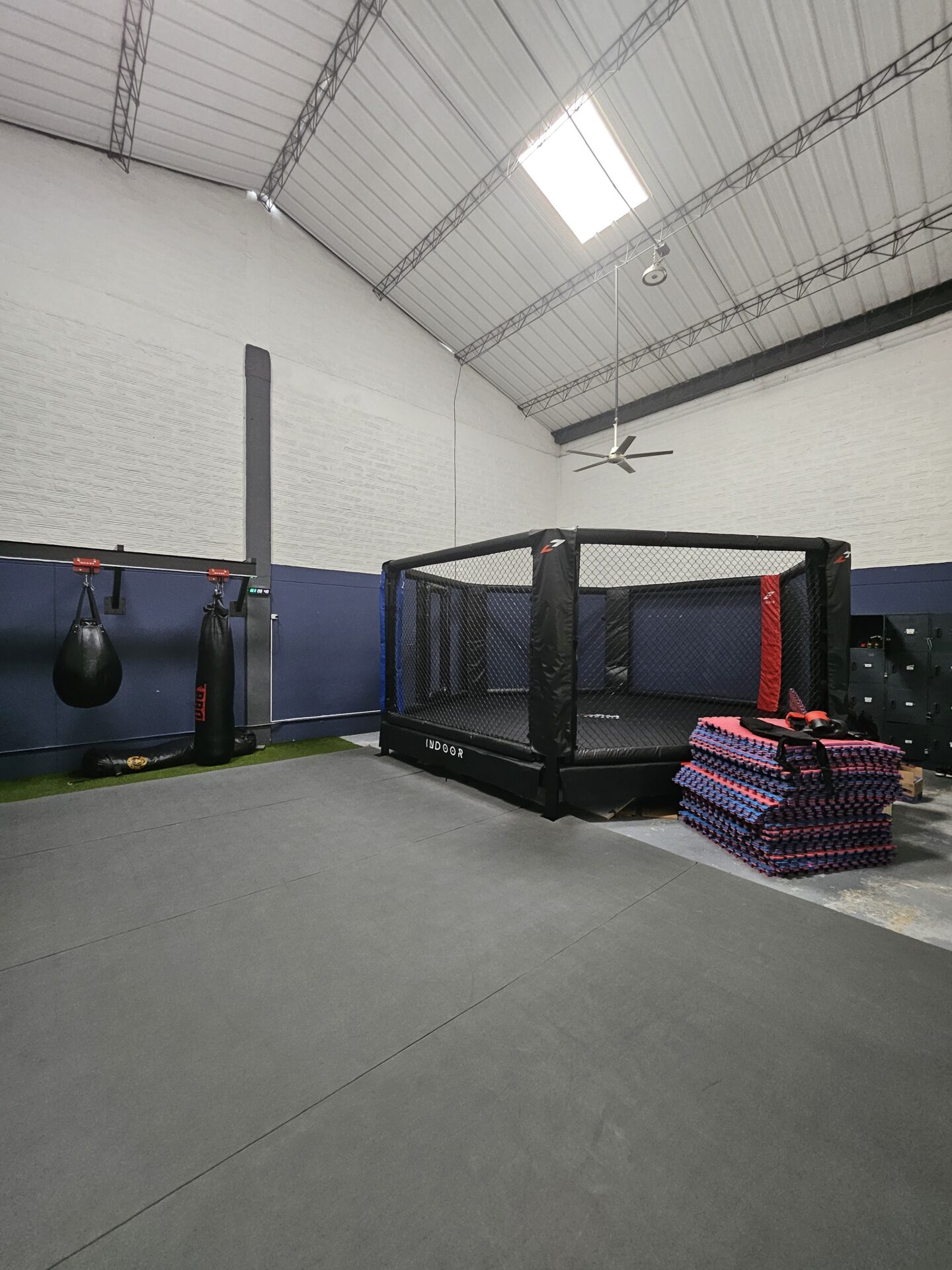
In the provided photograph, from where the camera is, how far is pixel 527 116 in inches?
180

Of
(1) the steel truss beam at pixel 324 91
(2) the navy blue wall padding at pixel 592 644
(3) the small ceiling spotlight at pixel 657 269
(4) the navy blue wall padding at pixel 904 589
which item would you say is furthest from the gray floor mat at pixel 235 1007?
(1) the steel truss beam at pixel 324 91

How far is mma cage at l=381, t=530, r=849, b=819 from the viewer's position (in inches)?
129

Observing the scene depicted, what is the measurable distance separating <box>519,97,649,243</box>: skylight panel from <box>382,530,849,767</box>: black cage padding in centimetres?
343

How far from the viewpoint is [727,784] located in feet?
9.25

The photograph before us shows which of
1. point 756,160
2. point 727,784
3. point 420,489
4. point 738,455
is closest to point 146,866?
point 727,784

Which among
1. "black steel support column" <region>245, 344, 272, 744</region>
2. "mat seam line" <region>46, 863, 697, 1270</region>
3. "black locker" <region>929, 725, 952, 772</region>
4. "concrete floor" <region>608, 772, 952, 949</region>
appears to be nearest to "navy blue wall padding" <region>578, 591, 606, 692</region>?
"black locker" <region>929, 725, 952, 772</region>

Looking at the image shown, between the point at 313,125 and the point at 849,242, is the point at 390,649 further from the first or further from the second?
the point at 849,242

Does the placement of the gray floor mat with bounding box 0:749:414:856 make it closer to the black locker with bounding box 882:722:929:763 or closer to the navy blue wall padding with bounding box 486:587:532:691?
the navy blue wall padding with bounding box 486:587:532:691

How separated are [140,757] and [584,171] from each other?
6.81 meters

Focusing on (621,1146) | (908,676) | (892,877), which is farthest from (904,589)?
(621,1146)

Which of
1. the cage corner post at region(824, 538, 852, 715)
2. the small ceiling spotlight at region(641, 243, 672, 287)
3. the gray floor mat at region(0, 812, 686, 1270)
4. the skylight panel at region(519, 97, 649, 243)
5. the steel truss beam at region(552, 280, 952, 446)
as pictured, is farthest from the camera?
the steel truss beam at region(552, 280, 952, 446)

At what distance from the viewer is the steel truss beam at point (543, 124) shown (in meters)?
3.83

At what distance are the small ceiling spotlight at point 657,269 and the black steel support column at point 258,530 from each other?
423 cm

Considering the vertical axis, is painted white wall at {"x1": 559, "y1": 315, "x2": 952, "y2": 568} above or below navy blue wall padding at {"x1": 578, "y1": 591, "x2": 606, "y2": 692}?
above
